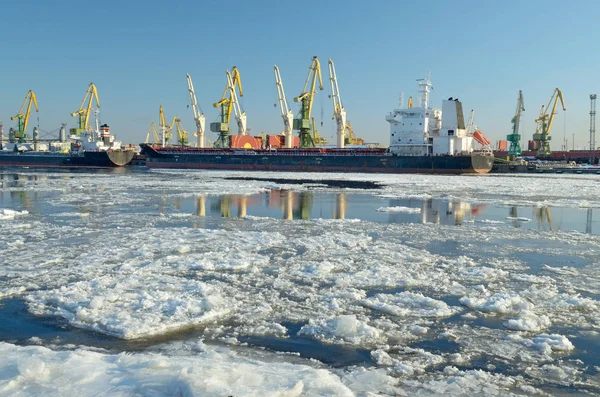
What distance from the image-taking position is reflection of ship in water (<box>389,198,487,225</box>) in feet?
43.3

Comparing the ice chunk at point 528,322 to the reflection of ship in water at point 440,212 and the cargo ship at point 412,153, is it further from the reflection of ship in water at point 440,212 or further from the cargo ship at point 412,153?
the cargo ship at point 412,153

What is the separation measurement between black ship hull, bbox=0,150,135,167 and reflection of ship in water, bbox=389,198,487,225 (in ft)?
169

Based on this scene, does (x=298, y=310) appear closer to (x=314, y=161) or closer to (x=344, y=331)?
(x=344, y=331)

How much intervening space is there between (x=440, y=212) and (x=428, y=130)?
34.1 m

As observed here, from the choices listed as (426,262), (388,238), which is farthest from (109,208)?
(426,262)

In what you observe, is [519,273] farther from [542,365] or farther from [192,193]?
[192,193]

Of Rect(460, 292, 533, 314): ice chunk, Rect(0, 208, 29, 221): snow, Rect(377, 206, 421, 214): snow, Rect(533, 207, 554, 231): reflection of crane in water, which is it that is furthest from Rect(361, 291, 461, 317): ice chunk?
Rect(0, 208, 29, 221): snow

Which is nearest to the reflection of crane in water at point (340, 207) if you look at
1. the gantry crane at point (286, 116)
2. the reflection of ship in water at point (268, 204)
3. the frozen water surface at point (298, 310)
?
the reflection of ship in water at point (268, 204)

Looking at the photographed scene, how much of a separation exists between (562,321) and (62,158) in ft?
226

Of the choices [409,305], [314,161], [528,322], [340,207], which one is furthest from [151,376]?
[314,161]

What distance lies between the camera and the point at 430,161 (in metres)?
44.8

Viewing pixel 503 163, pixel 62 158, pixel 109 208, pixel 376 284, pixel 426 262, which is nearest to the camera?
pixel 376 284

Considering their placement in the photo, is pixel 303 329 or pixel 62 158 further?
pixel 62 158

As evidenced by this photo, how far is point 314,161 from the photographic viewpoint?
164ft
